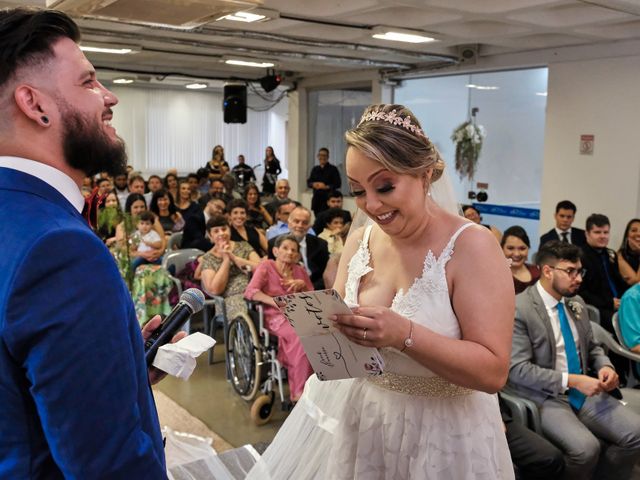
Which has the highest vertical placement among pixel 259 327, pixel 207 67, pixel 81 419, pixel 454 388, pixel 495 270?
pixel 207 67

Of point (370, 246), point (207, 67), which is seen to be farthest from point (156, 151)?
point (370, 246)

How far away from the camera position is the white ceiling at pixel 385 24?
4.94 metres

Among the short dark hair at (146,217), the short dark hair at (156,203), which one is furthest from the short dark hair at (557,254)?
the short dark hair at (156,203)

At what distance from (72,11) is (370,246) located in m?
2.08

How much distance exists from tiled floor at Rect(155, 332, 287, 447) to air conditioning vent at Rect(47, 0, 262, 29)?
2.32 meters

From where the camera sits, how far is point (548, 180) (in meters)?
7.18

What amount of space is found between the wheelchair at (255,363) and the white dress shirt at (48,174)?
3019mm

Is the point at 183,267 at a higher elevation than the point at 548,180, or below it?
below

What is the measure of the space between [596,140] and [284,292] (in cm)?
423

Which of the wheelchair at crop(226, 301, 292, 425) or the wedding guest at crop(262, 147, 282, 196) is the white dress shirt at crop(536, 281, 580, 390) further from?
the wedding guest at crop(262, 147, 282, 196)

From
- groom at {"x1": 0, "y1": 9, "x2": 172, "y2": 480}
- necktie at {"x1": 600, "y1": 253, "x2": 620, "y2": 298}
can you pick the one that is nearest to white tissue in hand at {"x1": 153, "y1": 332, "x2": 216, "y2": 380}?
groom at {"x1": 0, "y1": 9, "x2": 172, "y2": 480}

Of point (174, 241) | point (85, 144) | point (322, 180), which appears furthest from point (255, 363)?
point (322, 180)

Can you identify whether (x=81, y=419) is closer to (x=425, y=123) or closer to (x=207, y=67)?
(x=425, y=123)

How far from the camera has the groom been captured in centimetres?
83
